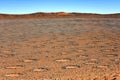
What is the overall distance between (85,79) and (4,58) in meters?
2.37

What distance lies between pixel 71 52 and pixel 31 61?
4.32ft

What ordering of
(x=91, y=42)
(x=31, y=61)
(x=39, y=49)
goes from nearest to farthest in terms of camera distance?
(x=31, y=61) < (x=39, y=49) < (x=91, y=42)

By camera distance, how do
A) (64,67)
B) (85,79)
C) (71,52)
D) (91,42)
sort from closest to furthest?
1. (85,79)
2. (64,67)
3. (71,52)
4. (91,42)

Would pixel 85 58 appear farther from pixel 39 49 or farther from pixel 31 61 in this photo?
pixel 39 49

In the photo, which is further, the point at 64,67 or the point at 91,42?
the point at 91,42

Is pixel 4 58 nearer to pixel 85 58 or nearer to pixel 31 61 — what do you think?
pixel 31 61

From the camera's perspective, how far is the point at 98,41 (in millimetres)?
9039

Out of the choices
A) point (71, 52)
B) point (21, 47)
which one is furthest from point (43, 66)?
point (21, 47)

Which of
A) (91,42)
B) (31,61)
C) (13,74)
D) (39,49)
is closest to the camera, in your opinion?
(13,74)

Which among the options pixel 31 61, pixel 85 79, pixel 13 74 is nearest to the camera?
pixel 85 79

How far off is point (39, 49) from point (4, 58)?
132 centimetres

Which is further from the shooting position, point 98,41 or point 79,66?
point 98,41

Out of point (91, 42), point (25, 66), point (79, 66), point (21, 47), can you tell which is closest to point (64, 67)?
point (79, 66)

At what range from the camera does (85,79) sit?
4.64 metres
